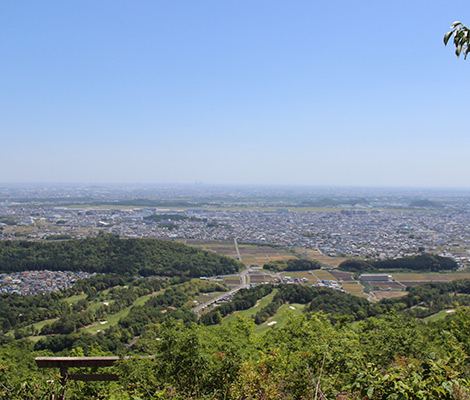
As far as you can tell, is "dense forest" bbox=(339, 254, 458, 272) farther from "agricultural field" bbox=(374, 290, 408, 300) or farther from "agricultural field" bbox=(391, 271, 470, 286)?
"agricultural field" bbox=(374, 290, 408, 300)

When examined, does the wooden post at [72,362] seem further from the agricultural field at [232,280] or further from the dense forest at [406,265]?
the dense forest at [406,265]

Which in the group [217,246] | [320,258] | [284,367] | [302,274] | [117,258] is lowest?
[302,274]

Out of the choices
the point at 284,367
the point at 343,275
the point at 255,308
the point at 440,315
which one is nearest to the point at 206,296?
the point at 255,308

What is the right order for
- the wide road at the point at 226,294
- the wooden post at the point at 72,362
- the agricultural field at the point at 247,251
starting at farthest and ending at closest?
the agricultural field at the point at 247,251 → the wide road at the point at 226,294 → the wooden post at the point at 72,362

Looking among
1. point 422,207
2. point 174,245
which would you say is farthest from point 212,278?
point 422,207

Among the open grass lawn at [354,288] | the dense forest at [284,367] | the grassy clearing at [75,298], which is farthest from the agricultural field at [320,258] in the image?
the dense forest at [284,367]

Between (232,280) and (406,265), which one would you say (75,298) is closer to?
(232,280)
